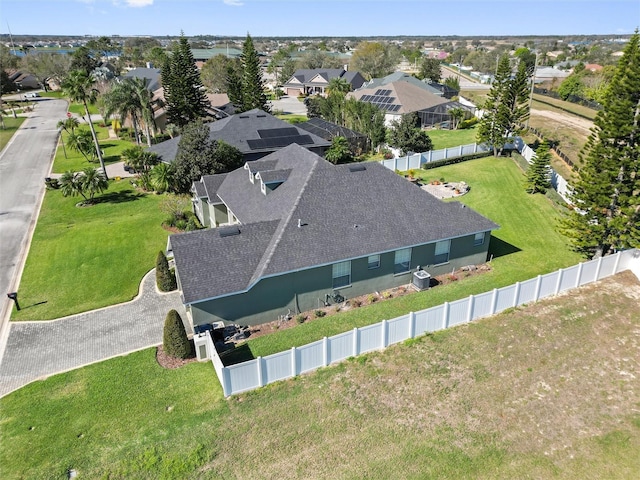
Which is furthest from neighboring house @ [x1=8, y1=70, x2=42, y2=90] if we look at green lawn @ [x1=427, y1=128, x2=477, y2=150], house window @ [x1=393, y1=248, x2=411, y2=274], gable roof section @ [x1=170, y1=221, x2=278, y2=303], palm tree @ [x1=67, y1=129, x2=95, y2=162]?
house window @ [x1=393, y1=248, x2=411, y2=274]

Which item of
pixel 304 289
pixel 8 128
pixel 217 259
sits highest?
pixel 217 259

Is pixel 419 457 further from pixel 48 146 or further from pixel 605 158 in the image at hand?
pixel 48 146

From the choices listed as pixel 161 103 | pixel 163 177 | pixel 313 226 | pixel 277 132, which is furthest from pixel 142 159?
pixel 313 226

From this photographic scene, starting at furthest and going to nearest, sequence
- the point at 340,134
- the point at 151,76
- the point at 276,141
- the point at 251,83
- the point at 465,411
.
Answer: the point at 151,76
the point at 251,83
the point at 340,134
the point at 276,141
the point at 465,411

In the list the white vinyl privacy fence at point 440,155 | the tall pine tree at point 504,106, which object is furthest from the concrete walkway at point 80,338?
the tall pine tree at point 504,106

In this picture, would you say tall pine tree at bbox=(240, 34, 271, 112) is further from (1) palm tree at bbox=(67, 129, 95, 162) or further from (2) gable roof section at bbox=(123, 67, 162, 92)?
(2) gable roof section at bbox=(123, 67, 162, 92)

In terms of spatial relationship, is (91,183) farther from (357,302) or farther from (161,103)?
(357,302)
